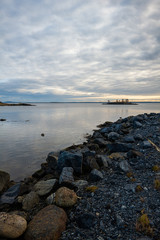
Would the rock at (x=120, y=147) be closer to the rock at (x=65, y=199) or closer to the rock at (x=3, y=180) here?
the rock at (x=65, y=199)

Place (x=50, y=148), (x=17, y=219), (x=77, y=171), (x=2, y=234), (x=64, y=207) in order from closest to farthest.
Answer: (x=2, y=234)
(x=17, y=219)
(x=64, y=207)
(x=77, y=171)
(x=50, y=148)

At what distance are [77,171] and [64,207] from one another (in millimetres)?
2799

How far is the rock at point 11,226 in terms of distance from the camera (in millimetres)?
3611

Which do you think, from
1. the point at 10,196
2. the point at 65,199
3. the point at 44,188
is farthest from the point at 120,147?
the point at 10,196

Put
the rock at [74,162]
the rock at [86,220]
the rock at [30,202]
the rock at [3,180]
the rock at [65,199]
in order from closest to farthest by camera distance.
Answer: the rock at [86,220] → the rock at [65,199] → the rock at [30,202] → the rock at [3,180] → the rock at [74,162]

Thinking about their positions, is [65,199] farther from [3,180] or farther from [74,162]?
[3,180]

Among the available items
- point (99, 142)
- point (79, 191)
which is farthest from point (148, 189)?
point (99, 142)

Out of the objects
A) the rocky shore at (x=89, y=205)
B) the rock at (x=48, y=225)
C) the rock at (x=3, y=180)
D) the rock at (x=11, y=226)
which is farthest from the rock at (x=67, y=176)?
the rock at (x=3, y=180)

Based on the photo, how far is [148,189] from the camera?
5.30 m

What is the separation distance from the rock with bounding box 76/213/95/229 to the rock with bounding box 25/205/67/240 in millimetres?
407

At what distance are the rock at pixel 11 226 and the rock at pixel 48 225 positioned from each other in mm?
185

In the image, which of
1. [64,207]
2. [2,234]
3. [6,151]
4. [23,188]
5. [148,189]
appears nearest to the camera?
[2,234]

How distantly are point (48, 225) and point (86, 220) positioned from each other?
102 cm

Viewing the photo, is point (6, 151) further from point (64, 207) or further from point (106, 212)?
point (106, 212)
